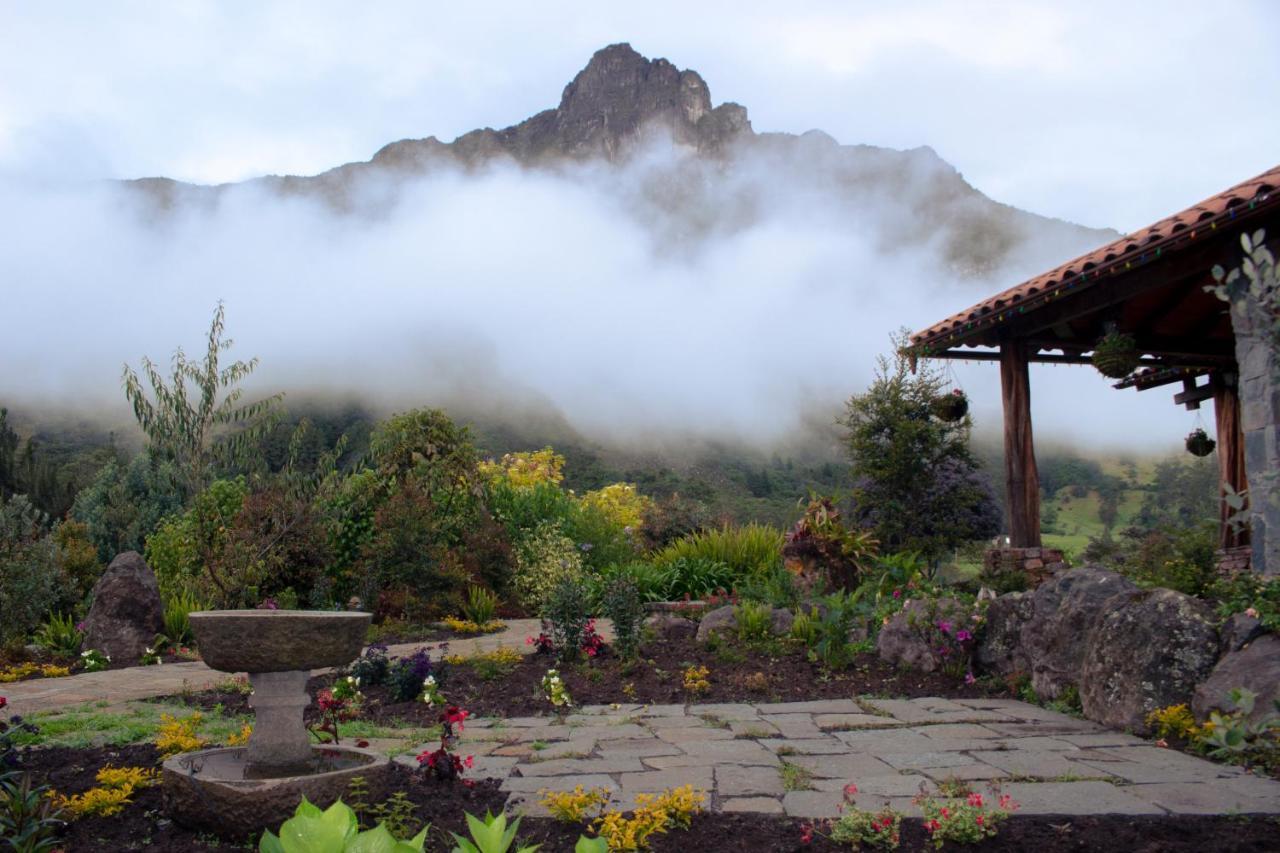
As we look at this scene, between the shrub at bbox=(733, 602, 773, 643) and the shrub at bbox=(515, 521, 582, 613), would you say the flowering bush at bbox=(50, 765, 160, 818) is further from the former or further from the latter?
the shrub at bbox=(515, 521, 582, 613)

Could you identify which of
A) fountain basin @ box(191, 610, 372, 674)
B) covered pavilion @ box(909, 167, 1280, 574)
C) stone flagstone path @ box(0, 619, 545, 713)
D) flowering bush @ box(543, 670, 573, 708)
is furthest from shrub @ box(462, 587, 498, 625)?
fountain basin @ box(191, 610, 372, 674)

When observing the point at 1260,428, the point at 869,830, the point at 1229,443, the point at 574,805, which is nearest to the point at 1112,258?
the point at 1260,428

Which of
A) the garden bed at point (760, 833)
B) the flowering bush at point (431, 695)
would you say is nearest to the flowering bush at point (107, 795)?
the garden bed at point (760, 833)

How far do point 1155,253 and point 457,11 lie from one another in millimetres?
15974

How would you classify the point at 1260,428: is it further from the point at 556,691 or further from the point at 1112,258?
the point at 556,691

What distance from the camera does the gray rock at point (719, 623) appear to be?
7.75m

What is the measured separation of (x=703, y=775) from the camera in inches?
153

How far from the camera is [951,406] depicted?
9.13 m

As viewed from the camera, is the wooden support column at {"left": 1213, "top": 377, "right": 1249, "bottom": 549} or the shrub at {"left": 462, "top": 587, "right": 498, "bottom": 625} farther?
the wooden support column at {"left": 1213, "top": 377, "right": 1249, "bottom": 549}

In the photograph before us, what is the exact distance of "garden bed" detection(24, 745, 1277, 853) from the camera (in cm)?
288

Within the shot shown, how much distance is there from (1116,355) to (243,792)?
7.63 metres

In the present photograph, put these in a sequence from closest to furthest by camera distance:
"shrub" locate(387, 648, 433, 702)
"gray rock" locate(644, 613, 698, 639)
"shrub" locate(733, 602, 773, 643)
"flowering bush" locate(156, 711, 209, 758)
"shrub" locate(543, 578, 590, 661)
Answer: "flowering bush" locate(156, 711, 209, 758) → "shrub" locate(387, 648, 433, 702) → "shrub" locate(543, 578, 590, 661) → "shrub" locate(733, 602, 773, 643) → "gray rock" locate(644, 613, 698, 639)

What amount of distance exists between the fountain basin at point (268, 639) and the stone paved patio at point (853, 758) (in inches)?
36.6

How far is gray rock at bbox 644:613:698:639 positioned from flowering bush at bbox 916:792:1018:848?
508 centimetres
